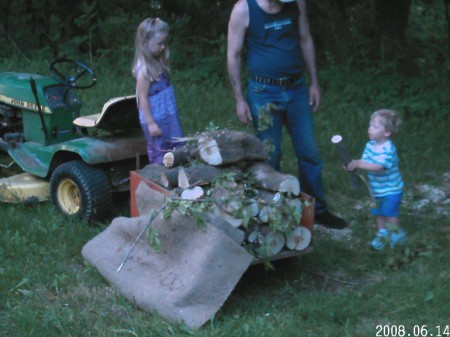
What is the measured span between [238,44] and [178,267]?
6.13 feet

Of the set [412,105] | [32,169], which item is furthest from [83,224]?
[412,105]

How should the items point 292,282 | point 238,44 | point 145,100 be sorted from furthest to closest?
1. point 145,100
2. point 238,44
3. point 292,282

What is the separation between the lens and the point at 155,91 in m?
6.29

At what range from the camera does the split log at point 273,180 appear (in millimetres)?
5441

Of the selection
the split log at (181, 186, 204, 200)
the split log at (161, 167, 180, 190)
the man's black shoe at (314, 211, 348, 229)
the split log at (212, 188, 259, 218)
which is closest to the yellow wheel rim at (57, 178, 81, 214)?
the split log at (161, 167, 180, 190)

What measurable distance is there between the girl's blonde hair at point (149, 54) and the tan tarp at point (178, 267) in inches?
48.2

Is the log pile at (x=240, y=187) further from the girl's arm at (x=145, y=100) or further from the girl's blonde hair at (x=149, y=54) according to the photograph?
the girl's blonde hair at (x=149, y=54)

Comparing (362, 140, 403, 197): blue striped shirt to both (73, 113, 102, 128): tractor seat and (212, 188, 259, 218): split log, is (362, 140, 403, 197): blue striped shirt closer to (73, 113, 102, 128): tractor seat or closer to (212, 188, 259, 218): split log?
(212, 188, 259, 218): split log

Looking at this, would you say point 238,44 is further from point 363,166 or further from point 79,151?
point 79,151

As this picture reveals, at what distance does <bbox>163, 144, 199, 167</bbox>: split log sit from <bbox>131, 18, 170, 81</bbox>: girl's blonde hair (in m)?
0.80

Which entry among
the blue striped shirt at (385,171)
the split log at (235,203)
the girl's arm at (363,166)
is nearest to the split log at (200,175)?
the split log at (235,203)

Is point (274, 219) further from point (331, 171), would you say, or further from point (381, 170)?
point (331, 171)

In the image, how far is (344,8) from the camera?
12.4 meters

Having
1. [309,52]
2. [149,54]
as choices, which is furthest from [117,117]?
[309,52]
